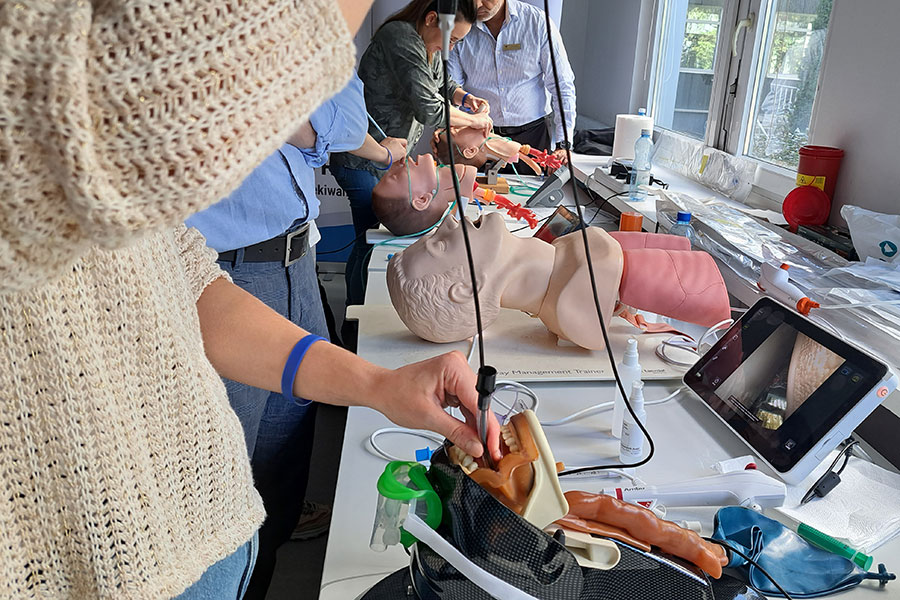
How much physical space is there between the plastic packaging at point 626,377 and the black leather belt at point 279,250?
0.85 metres

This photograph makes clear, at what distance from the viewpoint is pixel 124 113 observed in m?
0.38

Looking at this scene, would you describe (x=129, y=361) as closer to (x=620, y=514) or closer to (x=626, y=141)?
(x=620, y=514)

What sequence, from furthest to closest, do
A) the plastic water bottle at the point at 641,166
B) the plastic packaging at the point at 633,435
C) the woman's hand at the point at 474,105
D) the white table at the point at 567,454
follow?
1. the woman's hand at the point at 474,105
2. the plastic water bottle at the point at 641,166
3. the plastic packaging at the point at 633,435
4. the white table at the point at 567,454

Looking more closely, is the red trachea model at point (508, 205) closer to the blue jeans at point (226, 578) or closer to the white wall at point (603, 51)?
the blue jeans at point (226, 578)

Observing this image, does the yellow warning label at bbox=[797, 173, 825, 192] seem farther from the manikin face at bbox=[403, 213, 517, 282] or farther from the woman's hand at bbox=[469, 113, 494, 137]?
the woman's hand at bbox=[469, 113, 494, 137]

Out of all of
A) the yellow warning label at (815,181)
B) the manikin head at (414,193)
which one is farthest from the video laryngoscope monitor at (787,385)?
the manikin head at (414,193)

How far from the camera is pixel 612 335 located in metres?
1.82

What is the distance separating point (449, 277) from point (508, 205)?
143 centimetres

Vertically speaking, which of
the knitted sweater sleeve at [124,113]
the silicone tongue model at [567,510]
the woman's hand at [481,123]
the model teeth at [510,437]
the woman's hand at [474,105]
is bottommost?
the silicone tongue model at [567,510]

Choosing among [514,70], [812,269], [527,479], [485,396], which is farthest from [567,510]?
[514,70]

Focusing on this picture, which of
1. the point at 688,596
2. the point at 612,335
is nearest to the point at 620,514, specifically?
the point at 688,596

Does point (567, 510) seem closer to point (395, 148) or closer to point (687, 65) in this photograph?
point (395, 148)

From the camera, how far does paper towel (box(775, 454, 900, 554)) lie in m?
1.12

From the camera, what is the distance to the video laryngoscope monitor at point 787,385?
1.16 meters
